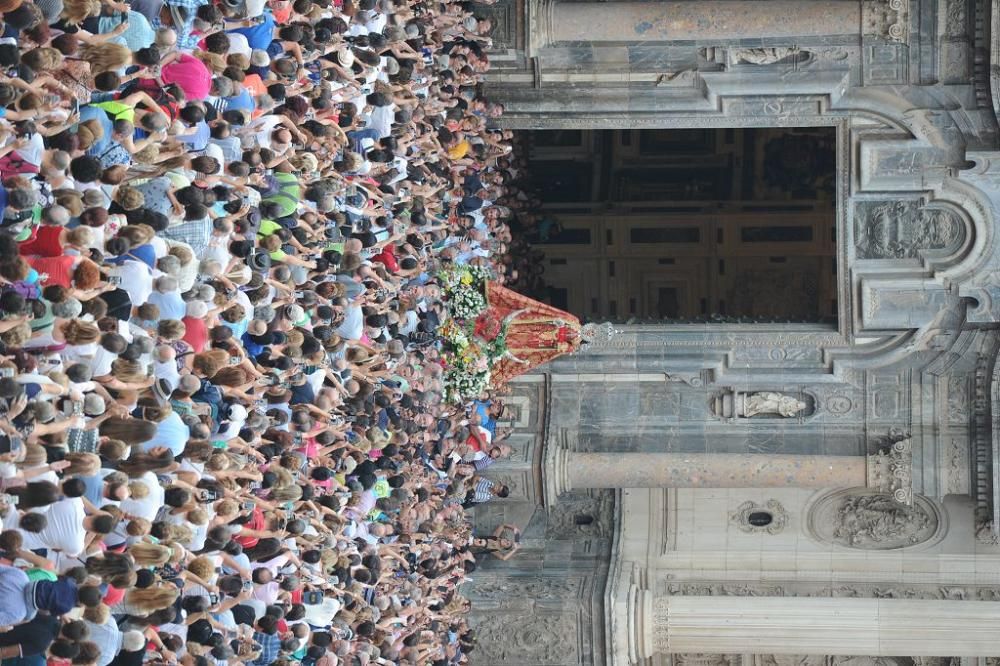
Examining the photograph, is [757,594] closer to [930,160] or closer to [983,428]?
[983,428]

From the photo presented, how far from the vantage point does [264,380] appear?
16.8 meters

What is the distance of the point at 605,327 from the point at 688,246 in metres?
5.95

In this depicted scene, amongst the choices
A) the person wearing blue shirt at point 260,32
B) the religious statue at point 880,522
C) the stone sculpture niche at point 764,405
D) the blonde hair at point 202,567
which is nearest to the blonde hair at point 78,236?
the blonde hair at point 202,567

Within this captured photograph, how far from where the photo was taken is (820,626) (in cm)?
2412

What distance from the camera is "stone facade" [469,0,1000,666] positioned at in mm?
22797

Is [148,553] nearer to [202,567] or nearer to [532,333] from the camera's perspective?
[202,567]

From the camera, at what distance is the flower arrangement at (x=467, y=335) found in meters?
22.4

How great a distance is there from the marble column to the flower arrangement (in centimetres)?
320

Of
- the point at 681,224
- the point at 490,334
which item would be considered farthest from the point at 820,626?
the point at 681,224

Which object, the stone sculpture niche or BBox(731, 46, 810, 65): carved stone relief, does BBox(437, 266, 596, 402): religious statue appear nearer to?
the stone sculpture niche

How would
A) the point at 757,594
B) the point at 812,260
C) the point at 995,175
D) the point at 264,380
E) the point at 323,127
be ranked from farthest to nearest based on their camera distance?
the point at 812,260 → the point at 757,594 → the point at 995,175 → the point at 323,127 → the point at 264,380

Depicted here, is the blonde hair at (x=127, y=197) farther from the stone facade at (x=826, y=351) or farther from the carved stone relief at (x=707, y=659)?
the carved stone relief at (x=707, y=659)

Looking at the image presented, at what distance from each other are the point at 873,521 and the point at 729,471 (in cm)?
262

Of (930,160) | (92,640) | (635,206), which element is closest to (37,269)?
(92,640)
